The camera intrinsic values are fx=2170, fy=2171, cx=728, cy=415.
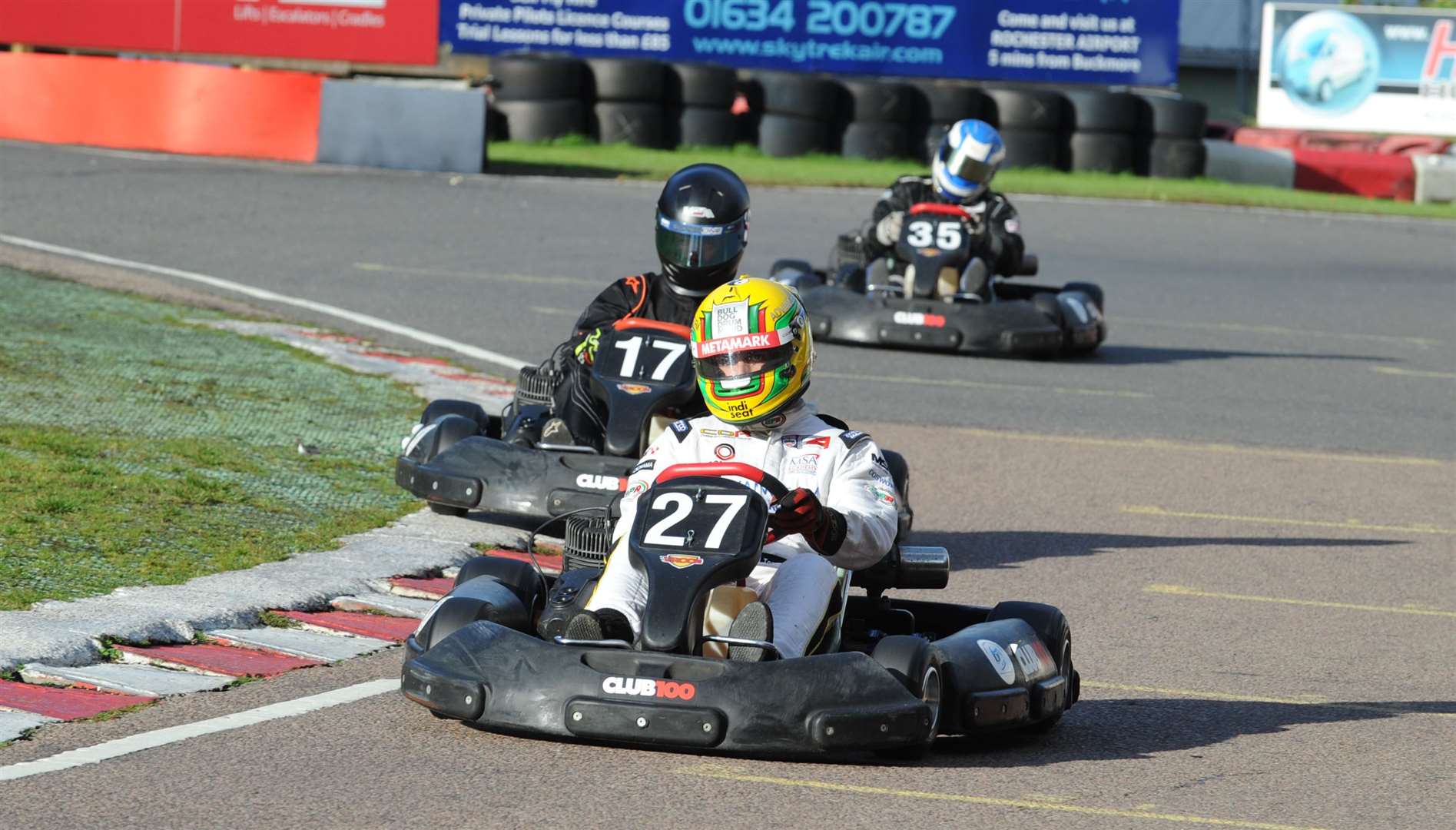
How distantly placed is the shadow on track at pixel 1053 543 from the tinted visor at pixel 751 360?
2356 millimetres

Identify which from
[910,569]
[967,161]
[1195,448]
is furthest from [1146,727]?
[967,161]

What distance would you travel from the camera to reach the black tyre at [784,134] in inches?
1005

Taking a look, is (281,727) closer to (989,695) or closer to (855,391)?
(989,695)

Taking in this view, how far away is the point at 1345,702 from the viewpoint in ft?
19.4

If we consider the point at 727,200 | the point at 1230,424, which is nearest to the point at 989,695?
the point at 727,200

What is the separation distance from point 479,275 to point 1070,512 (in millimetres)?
7471

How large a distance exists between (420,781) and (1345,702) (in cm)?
269

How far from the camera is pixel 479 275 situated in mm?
15594

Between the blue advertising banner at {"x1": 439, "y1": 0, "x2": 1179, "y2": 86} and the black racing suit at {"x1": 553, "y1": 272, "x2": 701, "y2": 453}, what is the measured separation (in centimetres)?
1874

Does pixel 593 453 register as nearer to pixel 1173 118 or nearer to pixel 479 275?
pixel 479 275

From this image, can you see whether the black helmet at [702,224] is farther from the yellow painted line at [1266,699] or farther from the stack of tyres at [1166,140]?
the stack of tyres at [1166,140]

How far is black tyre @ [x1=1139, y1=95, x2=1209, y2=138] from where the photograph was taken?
2597 centimetres

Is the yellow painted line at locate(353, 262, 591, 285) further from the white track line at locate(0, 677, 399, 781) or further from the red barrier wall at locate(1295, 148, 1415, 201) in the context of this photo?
the red barrier wall at locate(1295, 148, 1415, 201)

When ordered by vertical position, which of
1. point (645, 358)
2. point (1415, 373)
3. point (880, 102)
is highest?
point (880, 102)
